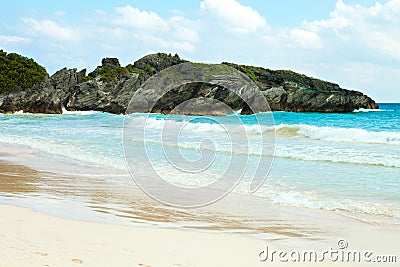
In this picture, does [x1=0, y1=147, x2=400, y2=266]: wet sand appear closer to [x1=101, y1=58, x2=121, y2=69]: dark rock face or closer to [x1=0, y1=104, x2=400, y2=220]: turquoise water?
[x1=0, y1=104, x2=400, y2=220]: turquoise water

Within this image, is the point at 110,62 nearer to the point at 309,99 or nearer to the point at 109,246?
the point at 309,99

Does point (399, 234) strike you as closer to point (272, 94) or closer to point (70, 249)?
point (70, 249)

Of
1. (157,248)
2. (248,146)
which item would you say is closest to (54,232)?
(157,248)

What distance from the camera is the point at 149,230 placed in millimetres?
5324

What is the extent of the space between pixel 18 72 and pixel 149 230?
214 feet

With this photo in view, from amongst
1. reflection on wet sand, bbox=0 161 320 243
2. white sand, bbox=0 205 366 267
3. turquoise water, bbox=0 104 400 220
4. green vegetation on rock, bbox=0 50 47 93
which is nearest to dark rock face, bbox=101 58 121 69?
green vegetation on rock, bbox=0 50 47 93

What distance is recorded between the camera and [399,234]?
559 cm

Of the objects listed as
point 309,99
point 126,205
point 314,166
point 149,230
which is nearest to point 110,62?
point 309,99

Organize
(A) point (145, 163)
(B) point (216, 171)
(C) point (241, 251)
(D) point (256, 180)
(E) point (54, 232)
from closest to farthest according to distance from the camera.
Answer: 1. (C) point (241, 251)
2. (E) point (54, 232)
3. (D) point (256, 180)
4. (B) point (216, 171)
5. (A) point (145, 163)

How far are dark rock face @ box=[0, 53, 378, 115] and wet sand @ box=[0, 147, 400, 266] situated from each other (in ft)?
148

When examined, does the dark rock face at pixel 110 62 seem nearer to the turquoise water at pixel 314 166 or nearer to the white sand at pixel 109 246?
the turquoise water at pixel 314 166

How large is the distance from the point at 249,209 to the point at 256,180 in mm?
2933

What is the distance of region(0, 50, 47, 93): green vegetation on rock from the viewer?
6234 cm

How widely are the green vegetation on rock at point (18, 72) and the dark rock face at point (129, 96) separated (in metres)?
1.55
